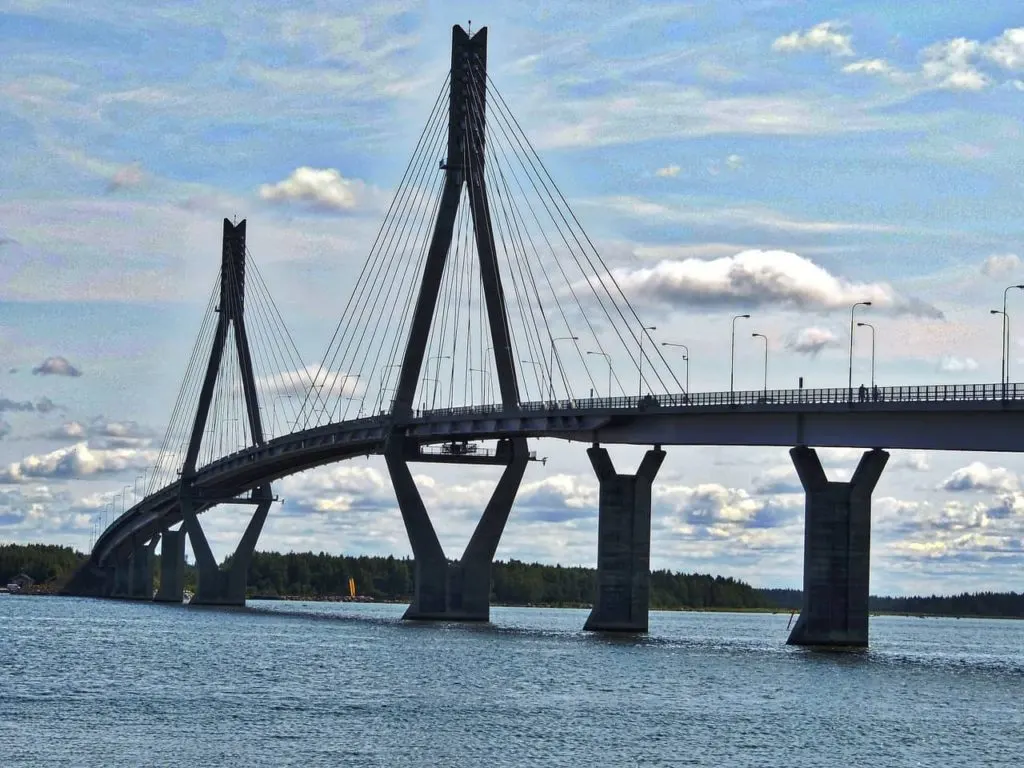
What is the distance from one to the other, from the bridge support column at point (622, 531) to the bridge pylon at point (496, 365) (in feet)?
29.0

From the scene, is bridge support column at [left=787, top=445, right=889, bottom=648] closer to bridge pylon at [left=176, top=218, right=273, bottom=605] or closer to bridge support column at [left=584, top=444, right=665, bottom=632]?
bridge support column at [left=584, top=444, right=665, bottom=632]

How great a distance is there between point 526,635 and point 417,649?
67.3 feet

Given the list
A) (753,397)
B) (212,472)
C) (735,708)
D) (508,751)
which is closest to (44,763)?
(508,751)

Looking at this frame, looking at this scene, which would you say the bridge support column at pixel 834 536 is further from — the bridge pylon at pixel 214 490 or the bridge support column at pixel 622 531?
the bridge pylon at pixel 214 490

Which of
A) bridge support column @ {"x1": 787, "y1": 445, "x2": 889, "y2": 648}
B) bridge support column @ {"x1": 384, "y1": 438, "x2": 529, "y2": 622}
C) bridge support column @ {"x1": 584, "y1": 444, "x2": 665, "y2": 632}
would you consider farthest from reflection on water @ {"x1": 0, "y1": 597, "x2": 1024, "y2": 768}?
bridge support column @ {"x1": 384, "y1": 438, "x2": 529, "y2": 622}

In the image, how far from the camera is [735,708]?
64.1 metres

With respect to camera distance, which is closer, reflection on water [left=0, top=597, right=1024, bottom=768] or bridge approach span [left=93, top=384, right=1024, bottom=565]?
reflection on water [left=0, top=597, right=1024, bottom=768]

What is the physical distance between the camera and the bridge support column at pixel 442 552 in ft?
390

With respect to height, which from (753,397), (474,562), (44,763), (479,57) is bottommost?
(44,763)

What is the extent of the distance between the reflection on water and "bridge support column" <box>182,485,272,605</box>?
71.4m

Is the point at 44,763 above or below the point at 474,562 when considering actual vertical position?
below

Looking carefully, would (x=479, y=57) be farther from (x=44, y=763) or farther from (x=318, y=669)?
(x=44, y=763)

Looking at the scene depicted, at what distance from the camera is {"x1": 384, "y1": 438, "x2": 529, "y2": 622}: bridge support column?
119 metres

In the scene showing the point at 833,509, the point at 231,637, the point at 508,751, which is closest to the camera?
the point at 508,751
